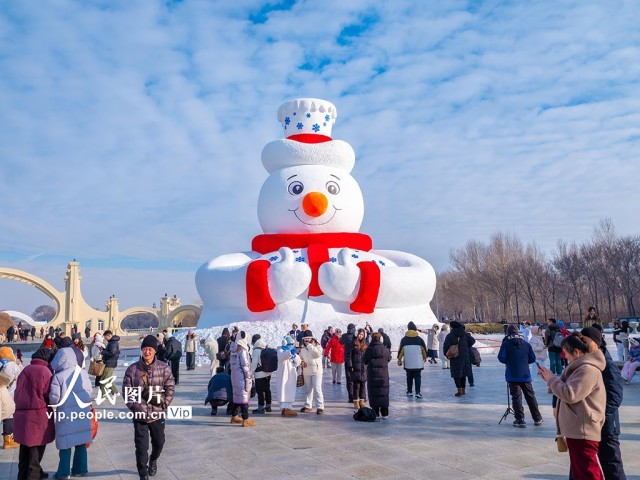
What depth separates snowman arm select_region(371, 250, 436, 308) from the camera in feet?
60.5

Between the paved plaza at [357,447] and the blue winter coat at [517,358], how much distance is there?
64 centimetres

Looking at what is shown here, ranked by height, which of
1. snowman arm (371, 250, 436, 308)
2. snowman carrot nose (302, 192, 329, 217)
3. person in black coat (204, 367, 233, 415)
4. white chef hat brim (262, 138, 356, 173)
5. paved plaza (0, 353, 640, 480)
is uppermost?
white chef hat brim (262, 138, 356, 173)

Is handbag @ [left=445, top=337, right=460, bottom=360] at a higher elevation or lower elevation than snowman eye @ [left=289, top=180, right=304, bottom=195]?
lower

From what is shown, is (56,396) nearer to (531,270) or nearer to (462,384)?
(462,384)

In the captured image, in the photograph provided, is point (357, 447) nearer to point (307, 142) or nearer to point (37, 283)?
point (307, 142)

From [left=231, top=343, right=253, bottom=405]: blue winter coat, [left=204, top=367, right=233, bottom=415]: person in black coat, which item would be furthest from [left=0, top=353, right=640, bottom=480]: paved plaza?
[left=231, top=343, right=253, bottom=405]: blue winter coat

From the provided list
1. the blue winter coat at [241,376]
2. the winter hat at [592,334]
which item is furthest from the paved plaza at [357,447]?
the winter hat at [592,334]

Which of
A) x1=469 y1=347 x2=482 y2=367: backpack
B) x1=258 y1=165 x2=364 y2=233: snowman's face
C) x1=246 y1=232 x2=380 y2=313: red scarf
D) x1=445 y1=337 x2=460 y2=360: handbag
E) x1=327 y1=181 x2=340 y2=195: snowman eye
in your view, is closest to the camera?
x1=445 y1=337 x2=460 y2=360: handbag

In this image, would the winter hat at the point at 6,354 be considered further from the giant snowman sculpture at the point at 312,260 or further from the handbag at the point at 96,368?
the giant snowman sculpture at the point at 312,260

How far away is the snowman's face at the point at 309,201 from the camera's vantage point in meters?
18.8

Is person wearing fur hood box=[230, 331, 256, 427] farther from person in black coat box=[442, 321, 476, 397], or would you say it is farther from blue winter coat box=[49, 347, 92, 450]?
person in black coat box=[442, 321, 476, 397]

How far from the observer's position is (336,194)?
749 inches

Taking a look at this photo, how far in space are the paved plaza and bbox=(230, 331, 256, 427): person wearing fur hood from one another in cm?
19

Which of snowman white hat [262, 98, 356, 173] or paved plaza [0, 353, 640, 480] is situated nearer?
paved plaza [0, 353, 640, 480]
